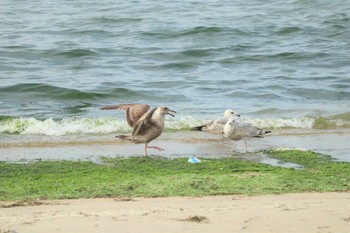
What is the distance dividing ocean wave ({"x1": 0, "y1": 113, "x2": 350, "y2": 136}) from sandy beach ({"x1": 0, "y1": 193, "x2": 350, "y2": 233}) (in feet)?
18.3

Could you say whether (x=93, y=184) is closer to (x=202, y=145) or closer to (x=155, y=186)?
(x=155, y=186)

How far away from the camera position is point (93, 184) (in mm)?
7508

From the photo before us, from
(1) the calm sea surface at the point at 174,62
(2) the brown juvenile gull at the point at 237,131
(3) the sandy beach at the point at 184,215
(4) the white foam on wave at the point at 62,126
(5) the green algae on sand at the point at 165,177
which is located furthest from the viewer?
(1) the calm sea surface at the point at 174,62

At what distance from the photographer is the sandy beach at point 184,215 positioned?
5.70 m

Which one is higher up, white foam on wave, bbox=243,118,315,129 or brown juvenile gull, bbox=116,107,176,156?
brown juvenile gull, bbox=116,107,176,156

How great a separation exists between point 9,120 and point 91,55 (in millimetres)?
6947

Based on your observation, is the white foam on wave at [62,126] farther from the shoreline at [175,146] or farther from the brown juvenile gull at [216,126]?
the brown juvenile gull at [216,126]

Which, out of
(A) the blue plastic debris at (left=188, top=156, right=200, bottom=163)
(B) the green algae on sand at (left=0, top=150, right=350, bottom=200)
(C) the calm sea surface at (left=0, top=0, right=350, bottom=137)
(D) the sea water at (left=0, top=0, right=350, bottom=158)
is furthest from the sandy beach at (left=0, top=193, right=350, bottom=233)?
(C) the calm sea surface at (left=0, top=0, right=350, bottom=137)

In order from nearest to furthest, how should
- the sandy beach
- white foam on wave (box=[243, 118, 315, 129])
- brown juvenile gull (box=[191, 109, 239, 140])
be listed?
the sandy beach → brown juvenile gull (box=[191, 109, 239, 140]) → white foam on wave (box=[243, 118, 315, 129])

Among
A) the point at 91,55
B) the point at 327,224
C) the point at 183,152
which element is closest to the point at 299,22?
the point at 91,55

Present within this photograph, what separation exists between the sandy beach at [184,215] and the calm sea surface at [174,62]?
569 centimetres

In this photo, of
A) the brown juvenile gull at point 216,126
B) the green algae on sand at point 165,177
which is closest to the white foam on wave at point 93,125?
the brown juvenile gull at point 216,126

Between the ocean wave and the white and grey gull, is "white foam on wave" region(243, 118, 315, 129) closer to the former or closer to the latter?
the ocean wave

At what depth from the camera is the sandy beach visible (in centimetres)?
570
